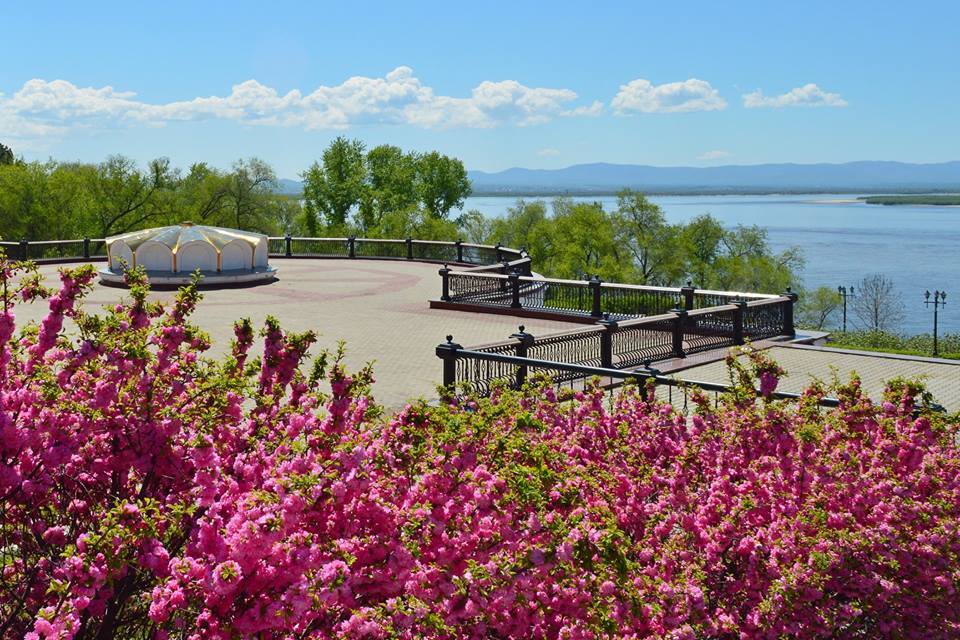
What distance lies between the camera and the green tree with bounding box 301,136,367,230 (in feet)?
290

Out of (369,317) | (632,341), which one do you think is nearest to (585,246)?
(369,317)

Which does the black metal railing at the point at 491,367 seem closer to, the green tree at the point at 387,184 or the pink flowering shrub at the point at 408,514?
the pink flowering shrub at the point at 408,514

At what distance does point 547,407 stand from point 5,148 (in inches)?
3619

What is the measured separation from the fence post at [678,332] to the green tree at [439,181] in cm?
7644

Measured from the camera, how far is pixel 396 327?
23.8 metres

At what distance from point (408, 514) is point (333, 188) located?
8642cm

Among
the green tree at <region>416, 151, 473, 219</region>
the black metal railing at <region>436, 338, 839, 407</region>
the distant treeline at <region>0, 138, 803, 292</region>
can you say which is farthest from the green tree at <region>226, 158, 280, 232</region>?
the black metal railing at <region>436, 338, 839, 407</region>

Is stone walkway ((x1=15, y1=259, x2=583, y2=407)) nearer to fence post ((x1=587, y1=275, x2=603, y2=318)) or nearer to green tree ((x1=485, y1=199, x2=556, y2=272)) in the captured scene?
fence post ((x1=587, y1=275, x2=603, y2=318))

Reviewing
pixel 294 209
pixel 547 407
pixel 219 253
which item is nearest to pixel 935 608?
pixel 547 407

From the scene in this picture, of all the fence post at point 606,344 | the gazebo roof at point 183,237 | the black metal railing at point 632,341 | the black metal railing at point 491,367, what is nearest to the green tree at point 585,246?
the gazebo roof at point 183,237

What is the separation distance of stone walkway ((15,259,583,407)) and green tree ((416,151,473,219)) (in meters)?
59.4

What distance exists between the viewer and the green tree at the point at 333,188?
88.4m

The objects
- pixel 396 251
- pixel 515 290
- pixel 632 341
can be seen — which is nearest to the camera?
pixel 632 341

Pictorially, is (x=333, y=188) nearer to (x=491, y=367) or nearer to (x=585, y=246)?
(x=585, y=246)
